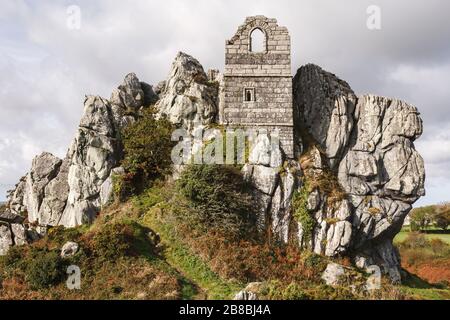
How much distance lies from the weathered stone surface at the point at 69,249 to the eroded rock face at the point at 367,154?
1670cm

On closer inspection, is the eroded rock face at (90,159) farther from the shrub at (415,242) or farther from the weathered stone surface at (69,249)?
the shrub at (415,242)

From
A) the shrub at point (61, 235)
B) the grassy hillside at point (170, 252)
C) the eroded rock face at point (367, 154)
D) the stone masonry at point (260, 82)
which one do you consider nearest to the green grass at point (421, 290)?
the grassy hillside at point (170, 252)

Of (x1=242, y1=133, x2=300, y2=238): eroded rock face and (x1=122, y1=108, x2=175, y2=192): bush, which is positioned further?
(x1=122, y1=108, x2=175, y2=192): bush

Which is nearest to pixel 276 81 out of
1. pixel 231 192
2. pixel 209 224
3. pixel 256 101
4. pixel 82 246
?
pixel 256 101

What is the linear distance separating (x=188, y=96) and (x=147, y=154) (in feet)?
20.2

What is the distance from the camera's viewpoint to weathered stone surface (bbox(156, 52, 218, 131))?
3550 cm

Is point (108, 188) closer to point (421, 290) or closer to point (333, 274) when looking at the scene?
point (333, 274)

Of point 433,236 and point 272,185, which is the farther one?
point 433,236

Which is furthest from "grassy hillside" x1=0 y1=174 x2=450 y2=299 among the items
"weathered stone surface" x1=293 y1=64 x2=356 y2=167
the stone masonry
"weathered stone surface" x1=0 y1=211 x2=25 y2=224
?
"weathered stone surface" x1=293 y1=64 x2=356 y2=167

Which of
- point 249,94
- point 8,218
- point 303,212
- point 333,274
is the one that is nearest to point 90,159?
point 8,218

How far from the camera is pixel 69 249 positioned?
2581 centimetres

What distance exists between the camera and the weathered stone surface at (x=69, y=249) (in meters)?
25.6

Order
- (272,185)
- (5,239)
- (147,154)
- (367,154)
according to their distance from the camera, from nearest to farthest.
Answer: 1. (5,239)
2. (272,185)
3. (147,154)
4. (367,154)

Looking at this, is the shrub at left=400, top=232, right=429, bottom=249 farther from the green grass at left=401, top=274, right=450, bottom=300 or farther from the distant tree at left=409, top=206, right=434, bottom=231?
the green grass at left=401, top=274, right=450, bottom=300
